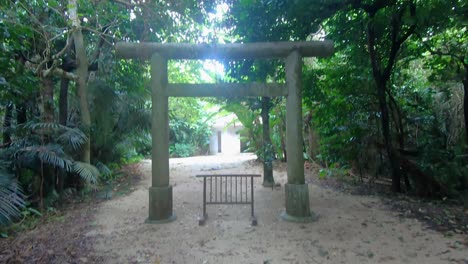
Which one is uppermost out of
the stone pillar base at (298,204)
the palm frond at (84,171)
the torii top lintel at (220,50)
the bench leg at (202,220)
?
the torii top lintel at (220,50)

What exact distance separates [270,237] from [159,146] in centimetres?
235

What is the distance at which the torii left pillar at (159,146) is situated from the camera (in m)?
4.90

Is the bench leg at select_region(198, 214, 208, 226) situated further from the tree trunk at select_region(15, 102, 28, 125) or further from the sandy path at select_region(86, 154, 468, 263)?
the tree trunk at select_region(15, 102, 28, 125)

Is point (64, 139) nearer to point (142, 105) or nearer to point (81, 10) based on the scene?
point (81, 10)

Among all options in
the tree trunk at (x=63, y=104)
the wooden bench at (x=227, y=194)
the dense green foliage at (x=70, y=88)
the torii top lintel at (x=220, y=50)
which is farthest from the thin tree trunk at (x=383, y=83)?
the tree trunk at (x=63, y=104)

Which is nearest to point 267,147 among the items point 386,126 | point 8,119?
point 386,126

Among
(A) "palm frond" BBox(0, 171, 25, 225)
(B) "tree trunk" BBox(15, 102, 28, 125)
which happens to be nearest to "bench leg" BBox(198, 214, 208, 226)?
(A) "palm frond" BBox(0, 171, 25, 225)

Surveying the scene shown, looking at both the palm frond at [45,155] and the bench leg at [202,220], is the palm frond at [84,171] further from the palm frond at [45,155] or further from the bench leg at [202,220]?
the bench leg at [202,220]

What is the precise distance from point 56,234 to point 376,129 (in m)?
7.29

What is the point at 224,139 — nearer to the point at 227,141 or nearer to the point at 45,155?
the point at 227,141

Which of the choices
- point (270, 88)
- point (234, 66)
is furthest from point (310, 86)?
point (270, 88)

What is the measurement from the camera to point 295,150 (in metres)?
5.02

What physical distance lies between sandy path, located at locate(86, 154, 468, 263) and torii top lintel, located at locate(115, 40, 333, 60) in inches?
115

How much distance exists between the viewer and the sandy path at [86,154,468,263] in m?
3.65
